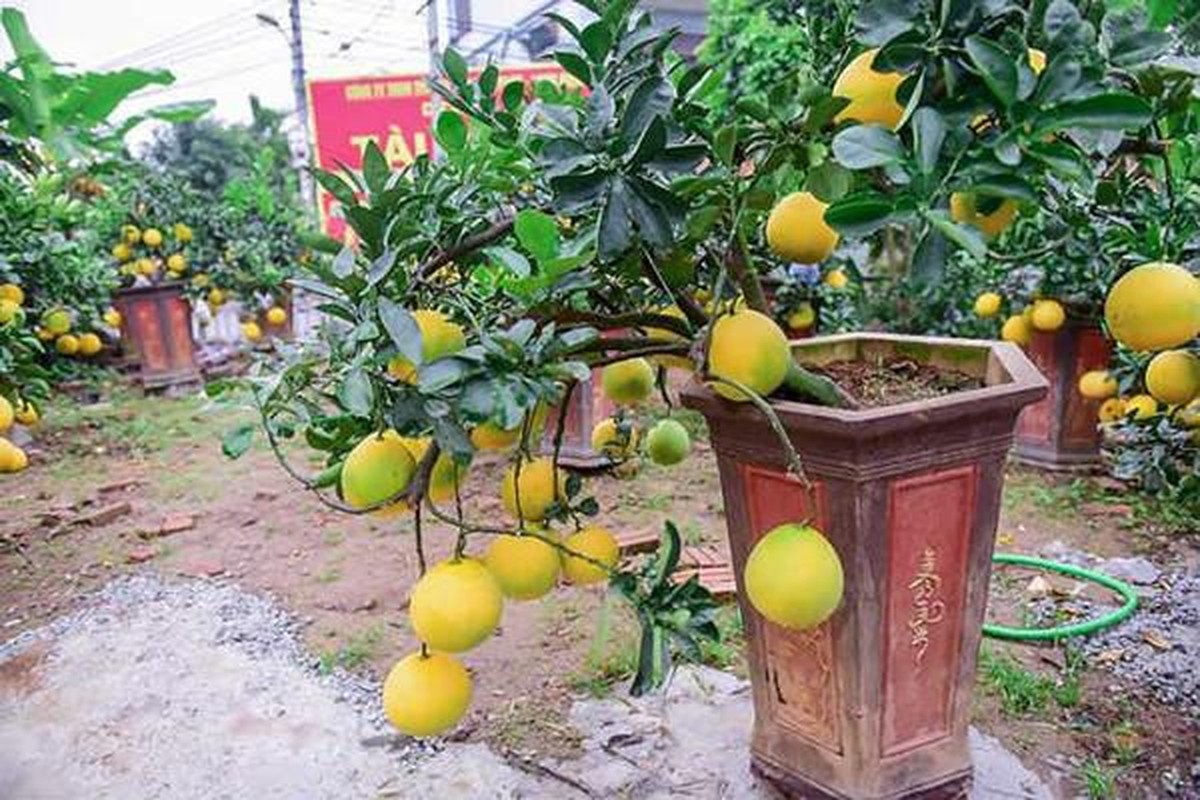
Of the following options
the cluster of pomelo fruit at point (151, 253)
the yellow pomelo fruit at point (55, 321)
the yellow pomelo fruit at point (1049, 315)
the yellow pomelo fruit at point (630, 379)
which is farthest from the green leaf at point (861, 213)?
the cluster of pomelo fruit at point (151, 253)

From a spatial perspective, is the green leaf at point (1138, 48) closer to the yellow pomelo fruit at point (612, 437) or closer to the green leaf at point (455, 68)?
the green leaf at point (455, 68)

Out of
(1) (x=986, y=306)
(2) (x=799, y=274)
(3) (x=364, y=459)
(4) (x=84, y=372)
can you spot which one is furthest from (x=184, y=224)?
(3) (x=364, y=459)

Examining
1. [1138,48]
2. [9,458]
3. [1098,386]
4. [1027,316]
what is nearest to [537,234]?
[1138,48]

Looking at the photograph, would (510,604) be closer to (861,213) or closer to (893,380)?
(893,380)

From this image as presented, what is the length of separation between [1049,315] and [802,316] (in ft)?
3.84

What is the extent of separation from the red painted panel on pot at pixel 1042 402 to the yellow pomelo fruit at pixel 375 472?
2.93 m

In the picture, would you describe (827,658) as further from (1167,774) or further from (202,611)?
(202,611)

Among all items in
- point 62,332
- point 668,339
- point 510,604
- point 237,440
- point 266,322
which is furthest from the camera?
point 266,322

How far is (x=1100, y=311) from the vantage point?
320cm

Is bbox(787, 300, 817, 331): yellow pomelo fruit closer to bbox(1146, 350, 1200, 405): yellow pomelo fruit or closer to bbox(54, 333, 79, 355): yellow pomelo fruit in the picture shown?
bbox(1146, 350, 1200, 405): yellow pomelo fruit

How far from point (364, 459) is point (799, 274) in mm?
3408

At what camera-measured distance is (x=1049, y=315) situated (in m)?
3.24

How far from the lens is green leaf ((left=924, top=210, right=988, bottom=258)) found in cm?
70

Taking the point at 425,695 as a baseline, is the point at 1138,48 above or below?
above
